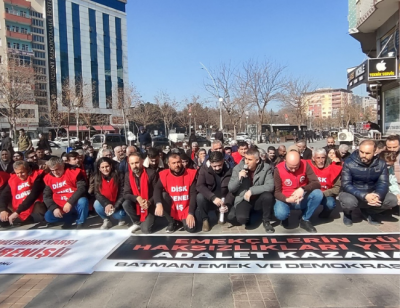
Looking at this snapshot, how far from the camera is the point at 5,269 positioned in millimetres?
3459

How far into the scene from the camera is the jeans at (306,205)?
174 inches

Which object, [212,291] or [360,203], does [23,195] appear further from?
[360,203]

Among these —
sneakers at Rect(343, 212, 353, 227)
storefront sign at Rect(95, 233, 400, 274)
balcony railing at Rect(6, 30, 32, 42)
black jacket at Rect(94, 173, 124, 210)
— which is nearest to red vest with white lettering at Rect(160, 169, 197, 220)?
storefront sign at Rect(95, 233, 400, 274)

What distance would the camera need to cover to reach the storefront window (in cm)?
1525

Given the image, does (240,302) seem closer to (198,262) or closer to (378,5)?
(198,262)

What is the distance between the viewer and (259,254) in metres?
3.66

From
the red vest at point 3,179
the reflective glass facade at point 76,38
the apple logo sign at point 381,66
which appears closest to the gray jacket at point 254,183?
the red vest at point 3,179

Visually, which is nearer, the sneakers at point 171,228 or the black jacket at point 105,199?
the sneakers at point 171,228

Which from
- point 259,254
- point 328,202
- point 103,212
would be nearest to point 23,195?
point 103,212

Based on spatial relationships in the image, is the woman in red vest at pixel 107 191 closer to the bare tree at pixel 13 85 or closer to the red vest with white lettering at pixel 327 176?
the red vest with white lettering at pixel 327 176

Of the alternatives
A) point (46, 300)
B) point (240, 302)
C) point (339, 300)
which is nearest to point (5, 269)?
point (46, 300)

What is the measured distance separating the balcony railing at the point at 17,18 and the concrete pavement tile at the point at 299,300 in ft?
227

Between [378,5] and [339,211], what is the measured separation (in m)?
11.9

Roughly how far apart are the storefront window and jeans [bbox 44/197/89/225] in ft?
50.4
